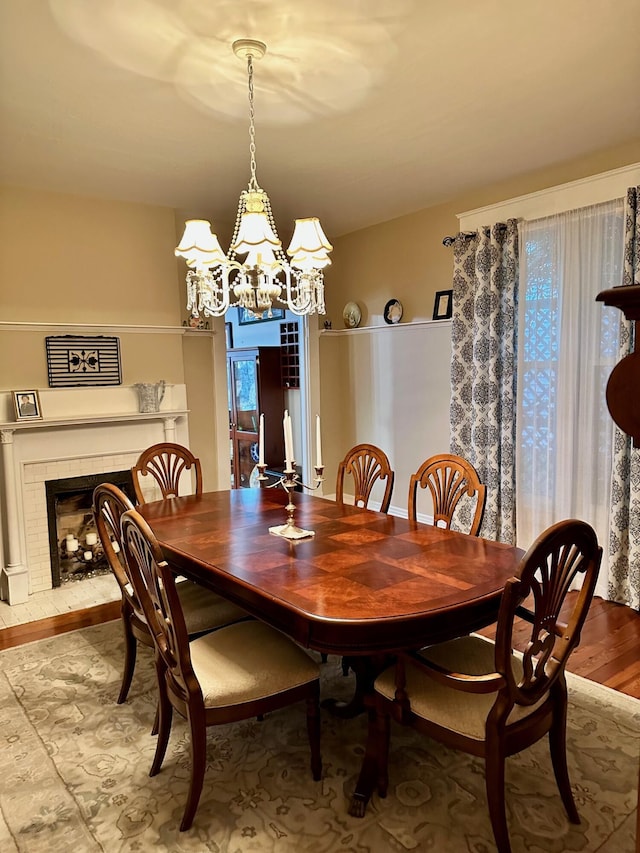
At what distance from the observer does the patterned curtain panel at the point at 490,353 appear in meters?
3.89

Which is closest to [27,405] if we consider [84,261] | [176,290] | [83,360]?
[83,360]

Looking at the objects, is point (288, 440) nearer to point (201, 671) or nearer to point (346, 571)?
point (346, 571)

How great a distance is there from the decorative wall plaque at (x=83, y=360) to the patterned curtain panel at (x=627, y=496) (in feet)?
11.0

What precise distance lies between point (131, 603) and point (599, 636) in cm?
241

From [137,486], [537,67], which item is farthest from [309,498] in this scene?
[537,67]

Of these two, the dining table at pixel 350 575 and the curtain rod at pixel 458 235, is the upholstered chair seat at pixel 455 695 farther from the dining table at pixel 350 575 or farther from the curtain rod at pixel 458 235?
the curtain rod at pixel 458 235

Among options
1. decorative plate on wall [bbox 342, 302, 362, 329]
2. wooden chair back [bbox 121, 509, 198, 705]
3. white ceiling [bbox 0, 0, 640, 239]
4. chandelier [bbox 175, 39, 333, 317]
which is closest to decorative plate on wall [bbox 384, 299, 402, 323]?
decorative plate on wall [bbox 342, 302, 362, 329]

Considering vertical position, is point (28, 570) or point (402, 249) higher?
point (402, 249)

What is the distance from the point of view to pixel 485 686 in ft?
5.04

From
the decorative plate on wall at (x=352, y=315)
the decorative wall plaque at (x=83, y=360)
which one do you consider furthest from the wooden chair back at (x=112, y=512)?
the decorative plate on wall at (x=352, y=315)

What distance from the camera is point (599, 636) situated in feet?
10.1

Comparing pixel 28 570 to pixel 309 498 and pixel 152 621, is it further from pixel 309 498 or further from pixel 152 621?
pixel 152 621

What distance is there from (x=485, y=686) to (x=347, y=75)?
2.39 metres

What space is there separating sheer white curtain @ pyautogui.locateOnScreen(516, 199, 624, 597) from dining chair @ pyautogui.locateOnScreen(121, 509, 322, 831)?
2347 mm
